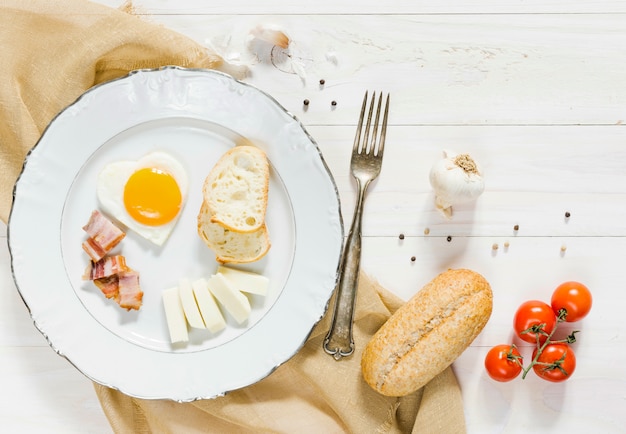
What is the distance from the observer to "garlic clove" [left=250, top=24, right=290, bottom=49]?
2.25 m

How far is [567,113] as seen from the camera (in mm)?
2312

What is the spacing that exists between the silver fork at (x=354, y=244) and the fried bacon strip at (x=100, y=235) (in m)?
0.81

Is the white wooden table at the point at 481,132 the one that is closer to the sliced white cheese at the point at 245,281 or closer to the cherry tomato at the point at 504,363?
the cherry tomato at the point at 504,363

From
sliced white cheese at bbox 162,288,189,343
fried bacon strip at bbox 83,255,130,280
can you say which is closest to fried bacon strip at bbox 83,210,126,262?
fried bacon strip at bbox 83,255,130,280

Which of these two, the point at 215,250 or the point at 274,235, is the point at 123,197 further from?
the point at 274,235

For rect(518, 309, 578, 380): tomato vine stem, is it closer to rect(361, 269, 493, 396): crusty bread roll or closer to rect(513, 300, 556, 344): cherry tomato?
rect(513, 300, 556, 344): cherry tomato

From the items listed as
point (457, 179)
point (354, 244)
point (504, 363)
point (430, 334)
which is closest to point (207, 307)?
point (354, 244)

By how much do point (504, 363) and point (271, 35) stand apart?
1481mm

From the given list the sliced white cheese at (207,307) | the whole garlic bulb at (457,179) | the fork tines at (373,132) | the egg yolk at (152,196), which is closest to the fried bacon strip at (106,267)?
the egg yolk at (152,196)

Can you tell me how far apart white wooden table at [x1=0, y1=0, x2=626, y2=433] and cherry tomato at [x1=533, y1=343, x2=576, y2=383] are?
0.10m

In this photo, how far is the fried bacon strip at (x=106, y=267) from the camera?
2139 millimetres

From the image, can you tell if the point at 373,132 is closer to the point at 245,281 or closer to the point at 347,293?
the point at 347,293

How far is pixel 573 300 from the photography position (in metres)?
2.22

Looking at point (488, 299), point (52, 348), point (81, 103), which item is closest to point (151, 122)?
point (81, 103)
